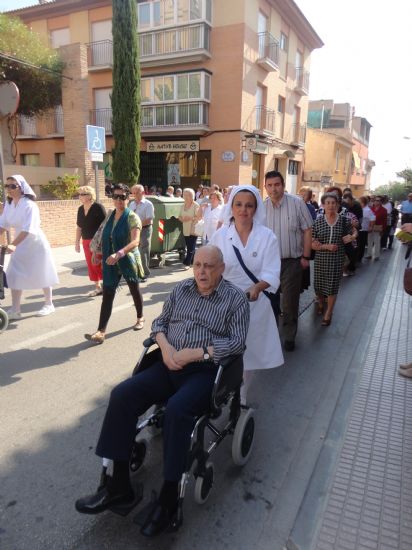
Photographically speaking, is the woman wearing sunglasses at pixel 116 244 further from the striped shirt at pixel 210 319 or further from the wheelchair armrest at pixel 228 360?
the wheelchair armrest at pixel 228 360

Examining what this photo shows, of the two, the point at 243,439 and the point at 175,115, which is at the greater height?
the point at 175,115

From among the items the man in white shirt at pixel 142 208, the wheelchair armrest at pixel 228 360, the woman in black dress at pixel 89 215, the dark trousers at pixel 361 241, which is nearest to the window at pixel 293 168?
the dark trousers at pixel 361 241

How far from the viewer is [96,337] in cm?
473

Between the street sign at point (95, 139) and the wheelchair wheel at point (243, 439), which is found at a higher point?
the street sign at point (95, 139)

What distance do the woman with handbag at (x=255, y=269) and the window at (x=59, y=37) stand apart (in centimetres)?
2387

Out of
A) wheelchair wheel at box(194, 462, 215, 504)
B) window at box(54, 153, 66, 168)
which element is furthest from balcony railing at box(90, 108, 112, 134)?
wheelchair wheel at box(194, 462, 215, 504)

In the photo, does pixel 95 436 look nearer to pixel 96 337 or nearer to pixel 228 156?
pixel 96 337

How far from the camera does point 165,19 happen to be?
19672 millimetres

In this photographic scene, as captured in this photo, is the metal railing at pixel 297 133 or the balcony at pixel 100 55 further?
the metal railing at pixel 297 133

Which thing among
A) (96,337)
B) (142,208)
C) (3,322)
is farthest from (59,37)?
(96,337)

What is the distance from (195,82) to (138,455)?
64.9 ft

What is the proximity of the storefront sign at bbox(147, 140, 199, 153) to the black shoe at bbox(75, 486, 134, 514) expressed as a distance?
1971 cm

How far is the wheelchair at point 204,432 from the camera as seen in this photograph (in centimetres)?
221

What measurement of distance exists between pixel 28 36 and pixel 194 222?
15074 millimetres
